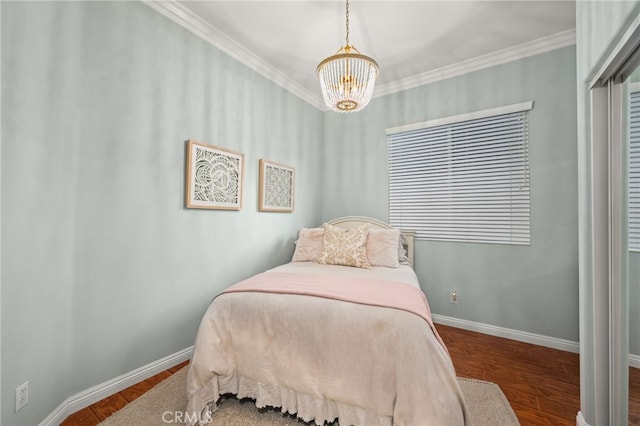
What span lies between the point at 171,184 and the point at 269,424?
1.81 meters

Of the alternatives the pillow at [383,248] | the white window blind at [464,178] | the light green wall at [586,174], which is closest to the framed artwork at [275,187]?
the pillow at [383,248]

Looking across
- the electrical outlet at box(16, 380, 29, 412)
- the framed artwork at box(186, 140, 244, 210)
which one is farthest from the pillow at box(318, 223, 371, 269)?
the electrical outlet at box(16, 380, 29, 412)

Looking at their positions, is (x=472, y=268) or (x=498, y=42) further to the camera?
(x=472, y=268)

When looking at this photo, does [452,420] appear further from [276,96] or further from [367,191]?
[276,96]

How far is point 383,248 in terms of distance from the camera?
9.29 feet

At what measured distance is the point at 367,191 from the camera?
367 cm

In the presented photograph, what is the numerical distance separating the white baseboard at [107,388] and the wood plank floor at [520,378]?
1.4 inches

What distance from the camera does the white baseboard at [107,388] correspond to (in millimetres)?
1594

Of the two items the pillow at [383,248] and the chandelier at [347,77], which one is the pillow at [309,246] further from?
the chandelier at [347,77]

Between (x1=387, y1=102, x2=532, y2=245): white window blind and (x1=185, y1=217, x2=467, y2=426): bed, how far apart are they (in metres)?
1.52

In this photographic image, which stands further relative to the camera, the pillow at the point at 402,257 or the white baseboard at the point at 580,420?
the pillow at the point at 402,257

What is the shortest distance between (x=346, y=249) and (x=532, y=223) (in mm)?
1796

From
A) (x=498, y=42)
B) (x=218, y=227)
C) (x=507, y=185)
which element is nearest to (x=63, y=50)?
(x=218, y=227)

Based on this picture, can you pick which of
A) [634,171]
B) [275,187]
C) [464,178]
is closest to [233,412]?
[275,187]
